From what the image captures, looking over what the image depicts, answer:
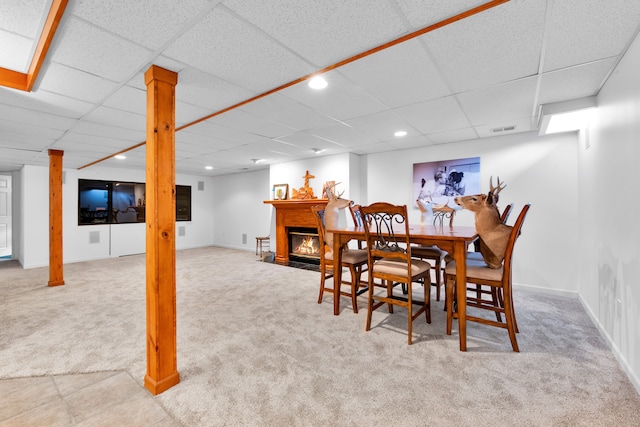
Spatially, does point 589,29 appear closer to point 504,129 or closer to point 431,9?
point 431,9

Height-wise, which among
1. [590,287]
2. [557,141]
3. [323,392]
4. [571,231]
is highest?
[557,141]

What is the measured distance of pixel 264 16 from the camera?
153 cm

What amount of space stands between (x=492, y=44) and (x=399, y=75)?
64 cm

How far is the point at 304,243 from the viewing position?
6.09 metres

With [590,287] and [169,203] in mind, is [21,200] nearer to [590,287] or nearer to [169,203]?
[169,203]

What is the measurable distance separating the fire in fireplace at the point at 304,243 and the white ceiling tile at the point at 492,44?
4100 millimetres

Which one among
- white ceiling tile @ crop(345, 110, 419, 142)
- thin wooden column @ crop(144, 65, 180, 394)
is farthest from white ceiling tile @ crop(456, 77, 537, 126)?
thin wooden column @ crop(144, 65, 180, 394)

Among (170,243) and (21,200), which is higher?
(21,200)

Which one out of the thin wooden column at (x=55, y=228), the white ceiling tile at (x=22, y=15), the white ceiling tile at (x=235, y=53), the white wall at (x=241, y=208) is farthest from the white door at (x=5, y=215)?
the white ceiling tile at (x=235, y=53)

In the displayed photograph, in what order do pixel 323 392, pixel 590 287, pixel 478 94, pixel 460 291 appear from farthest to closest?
pixel 590 287 → pixel 478 94 → pixel 460 291 → pixel 323 392

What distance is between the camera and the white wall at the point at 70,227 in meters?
5.92

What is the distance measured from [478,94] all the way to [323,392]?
2829 mm

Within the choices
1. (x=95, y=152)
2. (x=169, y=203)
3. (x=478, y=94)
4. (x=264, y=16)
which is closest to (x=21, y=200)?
(x=95, y=152)

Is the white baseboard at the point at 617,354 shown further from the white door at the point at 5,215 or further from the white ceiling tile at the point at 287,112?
the white door at the point at 5,215
